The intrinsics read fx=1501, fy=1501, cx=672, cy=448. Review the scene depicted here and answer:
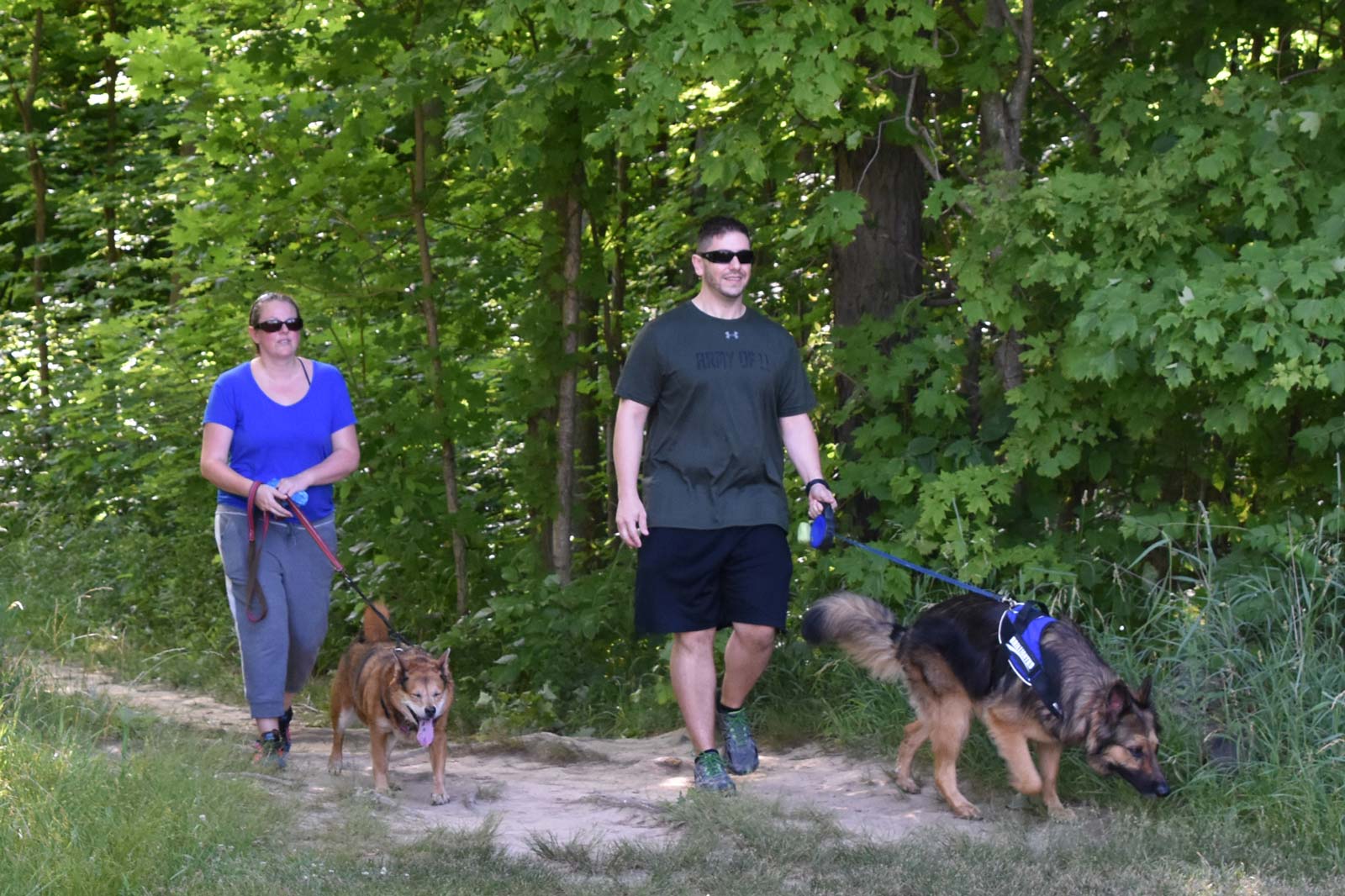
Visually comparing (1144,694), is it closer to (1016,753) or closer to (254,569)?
(1016,753)

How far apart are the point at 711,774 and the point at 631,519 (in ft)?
3.69

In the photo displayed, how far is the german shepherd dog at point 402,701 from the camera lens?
629 cm

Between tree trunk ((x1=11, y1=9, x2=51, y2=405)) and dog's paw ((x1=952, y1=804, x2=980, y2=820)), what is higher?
tree trunk ((x1=11, y1=9, x2=51, y2=405))

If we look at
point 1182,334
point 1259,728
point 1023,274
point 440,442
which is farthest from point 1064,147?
point 440,442

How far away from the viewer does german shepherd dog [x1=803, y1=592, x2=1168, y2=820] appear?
5621mm

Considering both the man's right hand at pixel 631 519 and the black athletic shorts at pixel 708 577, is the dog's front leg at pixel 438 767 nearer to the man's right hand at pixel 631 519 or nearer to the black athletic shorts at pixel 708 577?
the black athletic shorts at pixel 708 577

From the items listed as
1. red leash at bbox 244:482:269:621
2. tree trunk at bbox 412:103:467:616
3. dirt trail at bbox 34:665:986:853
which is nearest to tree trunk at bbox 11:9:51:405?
tree trunk at bbox 412:103:467:616

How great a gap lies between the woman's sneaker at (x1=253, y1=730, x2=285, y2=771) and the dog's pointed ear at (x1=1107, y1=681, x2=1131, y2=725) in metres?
3.49

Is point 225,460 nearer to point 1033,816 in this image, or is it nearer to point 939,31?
point 1033,816

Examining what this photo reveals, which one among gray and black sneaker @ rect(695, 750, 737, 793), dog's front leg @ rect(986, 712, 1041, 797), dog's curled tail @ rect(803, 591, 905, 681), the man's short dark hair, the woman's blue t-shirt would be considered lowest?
gray and black sneaker @ rect(695, 750, 737, 793)

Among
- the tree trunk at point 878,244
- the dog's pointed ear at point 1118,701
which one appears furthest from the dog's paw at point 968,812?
the tree trunk at point 878,244

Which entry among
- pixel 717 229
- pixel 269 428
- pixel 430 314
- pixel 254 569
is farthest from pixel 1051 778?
pixel 430 314

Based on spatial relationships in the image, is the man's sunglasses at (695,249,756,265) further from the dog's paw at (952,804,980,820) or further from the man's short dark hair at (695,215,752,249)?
the dog's paw at (952,804,980,820)

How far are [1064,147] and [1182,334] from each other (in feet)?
9.00
